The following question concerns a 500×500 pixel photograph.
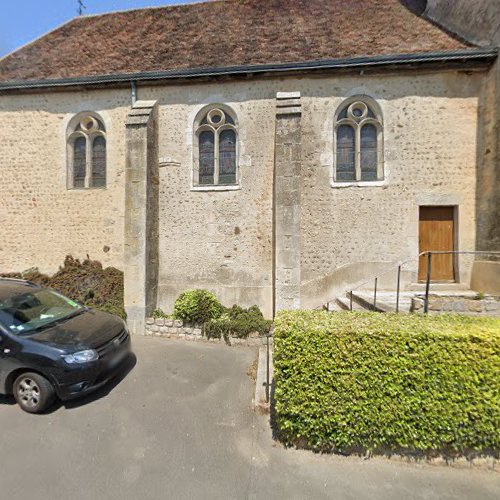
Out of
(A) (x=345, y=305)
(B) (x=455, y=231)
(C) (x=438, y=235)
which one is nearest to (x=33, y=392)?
(A) (x=345, y=305)

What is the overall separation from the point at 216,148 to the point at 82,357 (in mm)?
5739

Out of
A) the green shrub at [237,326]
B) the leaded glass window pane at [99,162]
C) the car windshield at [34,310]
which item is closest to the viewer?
the car windshield at [34,310]

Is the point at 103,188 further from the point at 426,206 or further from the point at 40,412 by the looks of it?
the point at 426,206

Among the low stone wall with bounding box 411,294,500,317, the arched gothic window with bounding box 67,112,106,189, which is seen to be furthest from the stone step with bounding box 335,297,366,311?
the arched gothic window with bounding box 67,112,106,189

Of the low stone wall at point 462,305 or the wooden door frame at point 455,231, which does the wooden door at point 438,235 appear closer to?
the wooden door frame at point 455,231

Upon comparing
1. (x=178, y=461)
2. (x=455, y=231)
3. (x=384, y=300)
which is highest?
(x=455, y=231)

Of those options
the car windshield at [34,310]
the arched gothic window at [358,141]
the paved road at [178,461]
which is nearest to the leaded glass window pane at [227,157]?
the arched gothic window at [358,141]

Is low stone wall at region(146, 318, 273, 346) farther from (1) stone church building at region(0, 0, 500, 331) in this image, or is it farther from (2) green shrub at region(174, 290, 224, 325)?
(1) stone church building at region(0, 0, 500, 331)

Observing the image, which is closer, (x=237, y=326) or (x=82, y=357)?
(x=82, y=357)

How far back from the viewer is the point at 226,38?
770cm

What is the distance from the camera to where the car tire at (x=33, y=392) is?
3365 millimetres

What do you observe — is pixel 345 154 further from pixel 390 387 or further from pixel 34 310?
pixel 34 310

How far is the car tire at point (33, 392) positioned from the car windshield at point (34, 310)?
2.09 ft

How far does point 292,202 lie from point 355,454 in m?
4.53
